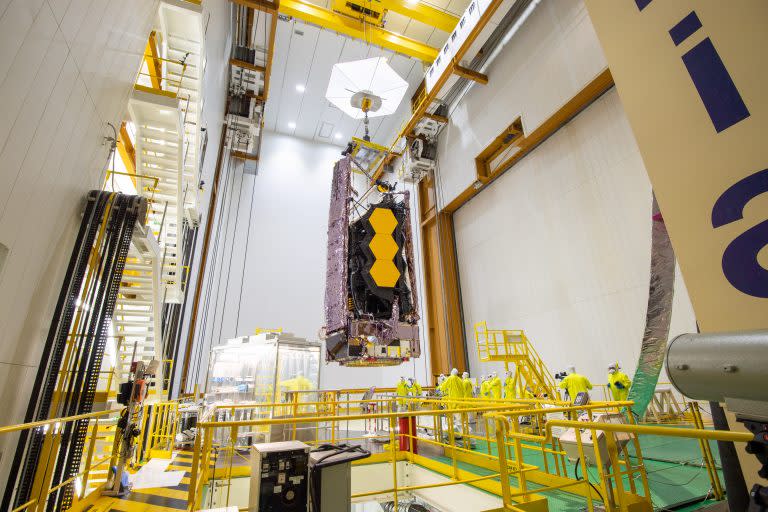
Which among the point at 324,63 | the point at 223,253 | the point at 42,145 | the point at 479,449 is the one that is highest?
the point at 324,63

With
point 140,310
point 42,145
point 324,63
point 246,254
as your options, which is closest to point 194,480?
point 42,145

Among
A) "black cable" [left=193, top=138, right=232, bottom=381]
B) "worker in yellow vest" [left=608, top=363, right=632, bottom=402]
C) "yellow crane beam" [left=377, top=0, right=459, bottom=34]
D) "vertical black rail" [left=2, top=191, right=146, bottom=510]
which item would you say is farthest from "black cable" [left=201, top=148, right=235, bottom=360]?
"worker in yellow vest" [left=608, top=363, right=632, bottom=402]

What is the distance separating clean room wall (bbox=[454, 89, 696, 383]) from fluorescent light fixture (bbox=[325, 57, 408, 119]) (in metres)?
5.04

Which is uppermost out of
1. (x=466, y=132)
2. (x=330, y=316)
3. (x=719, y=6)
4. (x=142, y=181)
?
(x=466, y=132)

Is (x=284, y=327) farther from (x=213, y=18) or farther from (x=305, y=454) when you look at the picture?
(x=305, y=454)

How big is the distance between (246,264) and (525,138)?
12.8 m

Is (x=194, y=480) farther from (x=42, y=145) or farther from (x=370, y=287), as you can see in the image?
(x=370, y=287)

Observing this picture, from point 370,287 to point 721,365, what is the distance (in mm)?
4985

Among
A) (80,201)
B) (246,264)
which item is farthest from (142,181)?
(246,264)

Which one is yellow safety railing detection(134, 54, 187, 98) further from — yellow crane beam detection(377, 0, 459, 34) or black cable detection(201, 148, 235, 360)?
black cable detection(201, 148, 235, 360)

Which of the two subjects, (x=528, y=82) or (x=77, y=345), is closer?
(x=77, y=345)

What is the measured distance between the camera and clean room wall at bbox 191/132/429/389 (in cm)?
1577

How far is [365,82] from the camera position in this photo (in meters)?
10.8

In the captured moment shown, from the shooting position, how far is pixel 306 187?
19.3 m
